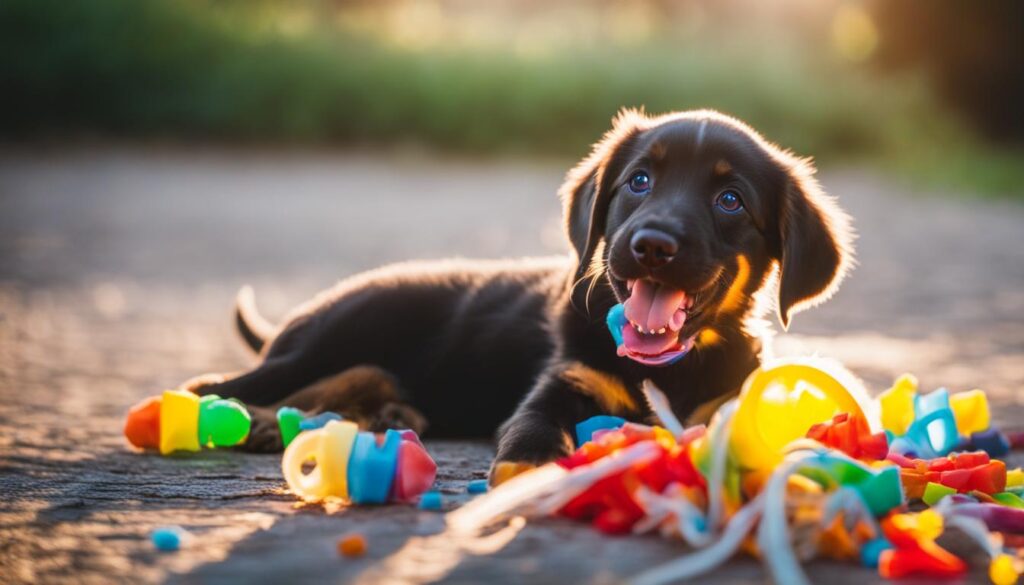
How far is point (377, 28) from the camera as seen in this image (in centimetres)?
1977

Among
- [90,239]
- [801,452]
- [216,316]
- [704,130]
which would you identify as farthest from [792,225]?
[90,239]

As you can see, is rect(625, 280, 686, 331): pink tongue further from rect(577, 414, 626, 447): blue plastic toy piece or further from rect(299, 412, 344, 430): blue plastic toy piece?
rect(299, 412, 344, 430): blue plastic toy piece

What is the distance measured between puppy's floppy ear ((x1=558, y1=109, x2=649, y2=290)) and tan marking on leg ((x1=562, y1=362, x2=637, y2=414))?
317mm

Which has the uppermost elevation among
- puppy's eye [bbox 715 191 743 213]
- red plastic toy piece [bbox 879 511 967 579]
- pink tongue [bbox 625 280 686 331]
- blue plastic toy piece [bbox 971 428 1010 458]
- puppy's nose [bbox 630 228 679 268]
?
puppy's eye [bbox 715 191 743 213]

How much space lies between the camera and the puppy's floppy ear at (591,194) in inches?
153

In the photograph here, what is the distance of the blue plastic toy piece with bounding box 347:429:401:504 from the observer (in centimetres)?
288

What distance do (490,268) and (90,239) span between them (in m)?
8.00

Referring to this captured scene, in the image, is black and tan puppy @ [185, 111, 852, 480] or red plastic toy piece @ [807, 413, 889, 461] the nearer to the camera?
red plastic toy piece @ [807, 413, 889, 461]

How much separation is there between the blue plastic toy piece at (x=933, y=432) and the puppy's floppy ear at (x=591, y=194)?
1.12m

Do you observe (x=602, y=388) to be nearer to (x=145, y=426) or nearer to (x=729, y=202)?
(x=729, y=202)

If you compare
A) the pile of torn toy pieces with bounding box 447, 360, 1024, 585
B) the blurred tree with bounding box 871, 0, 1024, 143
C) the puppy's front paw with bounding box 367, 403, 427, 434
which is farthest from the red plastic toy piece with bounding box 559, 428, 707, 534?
the blurred tree with bounding box 871, 0, 1024, 143

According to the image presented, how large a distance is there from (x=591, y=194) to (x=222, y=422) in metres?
1.38

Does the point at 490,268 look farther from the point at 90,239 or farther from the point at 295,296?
the point at 90,239

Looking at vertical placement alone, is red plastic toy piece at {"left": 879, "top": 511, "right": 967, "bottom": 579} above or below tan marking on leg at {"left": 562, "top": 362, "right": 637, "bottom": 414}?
below
